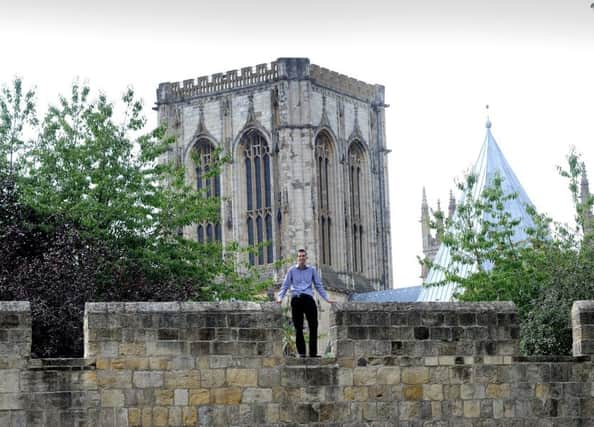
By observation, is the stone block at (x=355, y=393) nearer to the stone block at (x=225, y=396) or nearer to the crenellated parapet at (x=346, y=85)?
the stone block at (x=225, y=396)

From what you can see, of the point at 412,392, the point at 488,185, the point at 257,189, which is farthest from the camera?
the point at 257,189

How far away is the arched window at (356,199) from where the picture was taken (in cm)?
11244

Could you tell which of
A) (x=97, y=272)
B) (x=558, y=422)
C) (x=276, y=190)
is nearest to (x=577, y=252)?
(x=97, y=272)

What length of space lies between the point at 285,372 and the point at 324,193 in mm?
90369

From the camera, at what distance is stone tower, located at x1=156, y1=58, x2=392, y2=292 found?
10606cm

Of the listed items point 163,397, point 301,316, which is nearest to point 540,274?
point 301,316

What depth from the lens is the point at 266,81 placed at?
106 m

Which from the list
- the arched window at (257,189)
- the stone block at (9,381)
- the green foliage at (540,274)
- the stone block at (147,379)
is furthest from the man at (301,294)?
the arched window at (257,189)

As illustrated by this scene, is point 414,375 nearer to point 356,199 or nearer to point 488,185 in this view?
point 488,185

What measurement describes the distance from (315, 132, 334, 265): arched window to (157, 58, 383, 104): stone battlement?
371cm

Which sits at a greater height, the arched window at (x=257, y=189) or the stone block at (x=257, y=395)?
the arched window at (x=257, y=189)

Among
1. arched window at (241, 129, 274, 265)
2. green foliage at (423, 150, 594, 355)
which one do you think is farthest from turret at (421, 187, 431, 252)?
green foliage at (423, 150, 594, 355)

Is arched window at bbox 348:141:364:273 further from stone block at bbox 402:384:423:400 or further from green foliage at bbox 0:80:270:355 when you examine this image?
stone block at bbox 402:384:423:400

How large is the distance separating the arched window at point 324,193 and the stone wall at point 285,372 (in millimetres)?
87649
